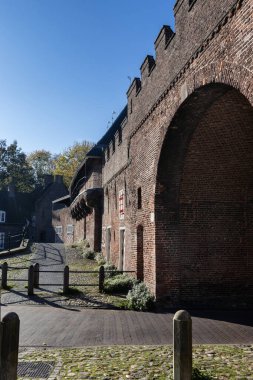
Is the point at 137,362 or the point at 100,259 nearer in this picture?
the point at 137,362

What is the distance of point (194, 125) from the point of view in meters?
9.59

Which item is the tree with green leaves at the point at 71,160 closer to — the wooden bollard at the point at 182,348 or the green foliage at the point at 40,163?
the green foliage at the point at 40,163

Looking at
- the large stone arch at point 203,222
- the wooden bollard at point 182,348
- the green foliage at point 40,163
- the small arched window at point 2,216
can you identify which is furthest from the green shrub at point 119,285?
the green foliage at point 40,163

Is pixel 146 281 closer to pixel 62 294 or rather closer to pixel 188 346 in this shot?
pixel 62 294

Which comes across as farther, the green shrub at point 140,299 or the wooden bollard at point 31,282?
the wooden bollard at point 31,282

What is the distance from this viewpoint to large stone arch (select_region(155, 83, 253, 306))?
34.0ft

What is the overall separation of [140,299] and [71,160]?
42807 millimetres

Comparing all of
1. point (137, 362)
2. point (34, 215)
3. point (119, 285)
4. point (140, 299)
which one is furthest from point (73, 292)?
point (34, 215)

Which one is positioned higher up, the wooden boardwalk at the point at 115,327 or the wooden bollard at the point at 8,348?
the wooden bollard at the point at 8,348

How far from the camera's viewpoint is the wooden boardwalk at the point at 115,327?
7320 millimetres

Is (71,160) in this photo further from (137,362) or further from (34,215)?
(137,362)

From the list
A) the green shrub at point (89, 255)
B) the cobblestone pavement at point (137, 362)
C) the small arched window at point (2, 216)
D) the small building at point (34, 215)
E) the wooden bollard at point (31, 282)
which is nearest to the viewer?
the cobblestone pavement at point (137, 362)

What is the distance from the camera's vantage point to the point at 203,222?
10828 millimetres

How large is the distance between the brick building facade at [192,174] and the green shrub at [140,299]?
239mm
